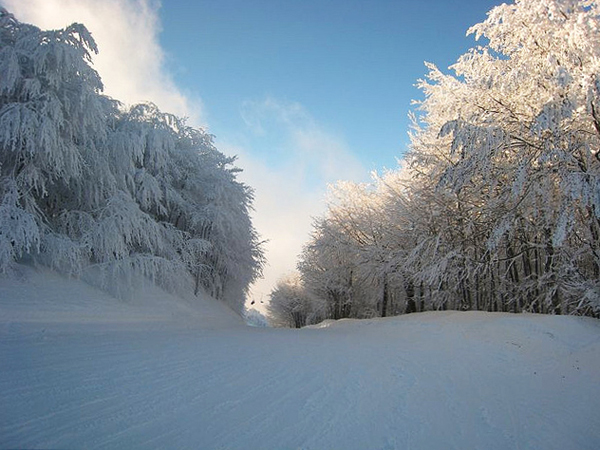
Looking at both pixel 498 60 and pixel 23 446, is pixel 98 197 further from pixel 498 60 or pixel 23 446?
pixel 498 60

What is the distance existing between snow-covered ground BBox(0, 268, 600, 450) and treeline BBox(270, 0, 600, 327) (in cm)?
302

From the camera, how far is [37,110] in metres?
7.77

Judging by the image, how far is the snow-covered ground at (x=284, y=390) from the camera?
2.30 m

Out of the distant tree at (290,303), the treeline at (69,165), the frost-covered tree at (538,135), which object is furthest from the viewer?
the distant tree at (290,303)

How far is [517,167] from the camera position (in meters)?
8.66

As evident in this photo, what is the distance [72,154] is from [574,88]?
486 inches

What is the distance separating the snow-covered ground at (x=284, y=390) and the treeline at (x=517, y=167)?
3.02 meters

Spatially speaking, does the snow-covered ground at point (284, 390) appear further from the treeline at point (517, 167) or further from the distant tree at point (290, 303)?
the distant tree at point (290, 303)

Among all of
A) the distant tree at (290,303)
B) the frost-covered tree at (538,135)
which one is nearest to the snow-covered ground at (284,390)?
the frost-covered tree at (538,135)

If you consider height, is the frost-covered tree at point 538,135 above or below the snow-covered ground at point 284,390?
above

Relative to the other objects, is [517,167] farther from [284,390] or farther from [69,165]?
[69,165]

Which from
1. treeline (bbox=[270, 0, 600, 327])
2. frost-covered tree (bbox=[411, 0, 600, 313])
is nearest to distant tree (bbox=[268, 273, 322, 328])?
treeline (bbox=[270, 0, 600, 327])

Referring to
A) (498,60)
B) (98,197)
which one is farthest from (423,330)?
(98,197)

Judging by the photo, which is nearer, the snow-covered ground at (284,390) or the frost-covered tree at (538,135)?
the snow-covered ground at (284,390)
